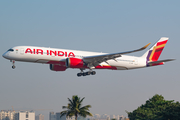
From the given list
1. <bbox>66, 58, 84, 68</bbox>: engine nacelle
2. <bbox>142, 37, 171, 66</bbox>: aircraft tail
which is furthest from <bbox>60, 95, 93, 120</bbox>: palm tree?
<bbox>142, 37, 171, 66</bbox>: aircraft tail

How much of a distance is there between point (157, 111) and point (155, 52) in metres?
14.7

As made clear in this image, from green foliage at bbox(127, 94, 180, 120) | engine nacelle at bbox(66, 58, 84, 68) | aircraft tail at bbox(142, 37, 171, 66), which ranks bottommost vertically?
green foliage at bbox(127, 94, 180, 120)

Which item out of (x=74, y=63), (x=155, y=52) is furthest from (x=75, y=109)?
(x=155, y=52)

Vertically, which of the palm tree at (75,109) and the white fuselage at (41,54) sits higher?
the white fuselage at (41,54)

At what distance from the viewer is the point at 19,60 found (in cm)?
5369

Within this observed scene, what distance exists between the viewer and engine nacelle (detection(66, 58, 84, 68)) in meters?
54.9

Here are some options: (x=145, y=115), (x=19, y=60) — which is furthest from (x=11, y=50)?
(x=145, y=115)

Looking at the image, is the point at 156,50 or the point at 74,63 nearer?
the point at 74,63

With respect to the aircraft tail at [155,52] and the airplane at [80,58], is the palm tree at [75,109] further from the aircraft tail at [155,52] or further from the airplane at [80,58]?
the aircraft tail at [155,52]

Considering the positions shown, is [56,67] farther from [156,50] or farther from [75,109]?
[156,50]

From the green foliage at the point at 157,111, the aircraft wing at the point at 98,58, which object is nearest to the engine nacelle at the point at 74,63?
the aircraft wing at the point at 98,58

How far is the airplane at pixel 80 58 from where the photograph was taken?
5328 centimetres

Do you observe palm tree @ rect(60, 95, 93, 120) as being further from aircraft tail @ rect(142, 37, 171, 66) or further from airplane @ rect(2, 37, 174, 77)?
aircraft tail @ rect(142, 37, 171, 66)

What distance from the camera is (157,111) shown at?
60938 mm
